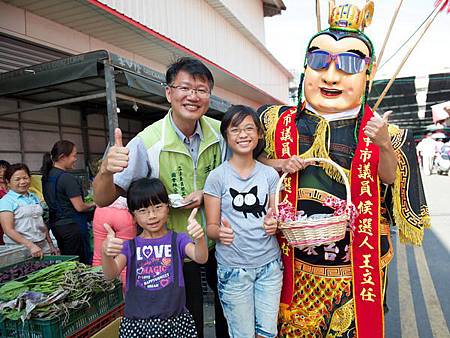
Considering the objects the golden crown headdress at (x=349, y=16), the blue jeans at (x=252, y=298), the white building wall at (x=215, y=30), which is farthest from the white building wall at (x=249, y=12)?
the blue jeans at (x=252, y=298)

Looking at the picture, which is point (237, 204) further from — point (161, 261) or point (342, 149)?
point (342, 149)

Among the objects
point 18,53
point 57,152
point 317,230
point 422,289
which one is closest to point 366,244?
point 317,230

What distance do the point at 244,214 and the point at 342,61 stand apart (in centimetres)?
102

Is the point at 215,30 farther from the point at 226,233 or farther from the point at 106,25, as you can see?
the point at 226,233

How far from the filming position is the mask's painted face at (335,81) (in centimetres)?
204

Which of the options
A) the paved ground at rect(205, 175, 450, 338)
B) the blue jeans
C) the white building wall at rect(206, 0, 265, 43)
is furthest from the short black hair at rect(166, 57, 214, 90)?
the white building wall at rect(206, 0, 265, 43)

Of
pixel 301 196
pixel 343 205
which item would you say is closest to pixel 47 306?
pixel 301 196

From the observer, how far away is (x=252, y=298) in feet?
6.62

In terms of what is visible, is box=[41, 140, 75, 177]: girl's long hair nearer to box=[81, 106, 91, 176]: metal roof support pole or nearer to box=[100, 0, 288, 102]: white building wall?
box=[100, 0, 288, 102]: white building wall

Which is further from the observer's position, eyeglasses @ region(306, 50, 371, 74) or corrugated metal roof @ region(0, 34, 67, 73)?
corrugated metal roof @ region(0, 34, 67, 73)

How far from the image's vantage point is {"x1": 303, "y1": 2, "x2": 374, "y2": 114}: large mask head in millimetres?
2033

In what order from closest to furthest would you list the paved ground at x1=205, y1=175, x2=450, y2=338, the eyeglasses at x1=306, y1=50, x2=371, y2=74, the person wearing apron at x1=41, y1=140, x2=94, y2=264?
the eyeglasses at x1=306, y1=50, x2=371, y2=74, the paved ground at x1=205, y1=175, x2=450, y2=338, the person wearing apron at x1=41, y1=140, x2=94, y2=264

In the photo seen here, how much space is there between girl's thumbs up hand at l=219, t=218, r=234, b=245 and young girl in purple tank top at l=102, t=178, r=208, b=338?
0.10 m

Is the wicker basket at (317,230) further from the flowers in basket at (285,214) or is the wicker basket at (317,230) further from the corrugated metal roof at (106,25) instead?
the corrugated metal roof at (106,25)
